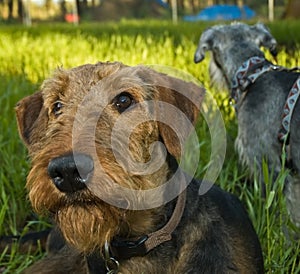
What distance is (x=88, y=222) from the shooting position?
2514 millimetres

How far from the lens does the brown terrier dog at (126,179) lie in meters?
2.50

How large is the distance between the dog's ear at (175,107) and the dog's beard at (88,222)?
1.59ft

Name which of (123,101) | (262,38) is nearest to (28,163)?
(123,101)

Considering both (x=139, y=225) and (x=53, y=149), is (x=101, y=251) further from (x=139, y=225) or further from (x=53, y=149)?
(x=53, y=149)

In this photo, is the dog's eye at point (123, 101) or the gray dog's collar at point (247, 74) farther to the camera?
the gray dog's collar at point (247, 74)

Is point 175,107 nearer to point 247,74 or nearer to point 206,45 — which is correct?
point 247,74

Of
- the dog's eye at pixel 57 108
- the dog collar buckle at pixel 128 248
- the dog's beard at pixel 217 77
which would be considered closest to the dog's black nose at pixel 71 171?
the dog collar buckle at pixel 128 248

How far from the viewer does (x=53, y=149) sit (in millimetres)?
2551

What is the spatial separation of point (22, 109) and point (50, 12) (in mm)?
44149

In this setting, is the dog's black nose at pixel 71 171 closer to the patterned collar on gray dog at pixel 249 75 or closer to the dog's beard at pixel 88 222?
the dog's beard at pixel 88 222

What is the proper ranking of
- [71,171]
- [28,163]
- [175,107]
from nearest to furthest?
[71,171] < [175,107] < [28,163]

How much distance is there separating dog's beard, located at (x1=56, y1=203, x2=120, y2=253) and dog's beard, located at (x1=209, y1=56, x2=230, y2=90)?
3530 mm

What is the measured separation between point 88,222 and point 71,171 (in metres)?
0.24

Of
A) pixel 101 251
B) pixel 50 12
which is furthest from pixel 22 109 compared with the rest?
pixel 50 12
